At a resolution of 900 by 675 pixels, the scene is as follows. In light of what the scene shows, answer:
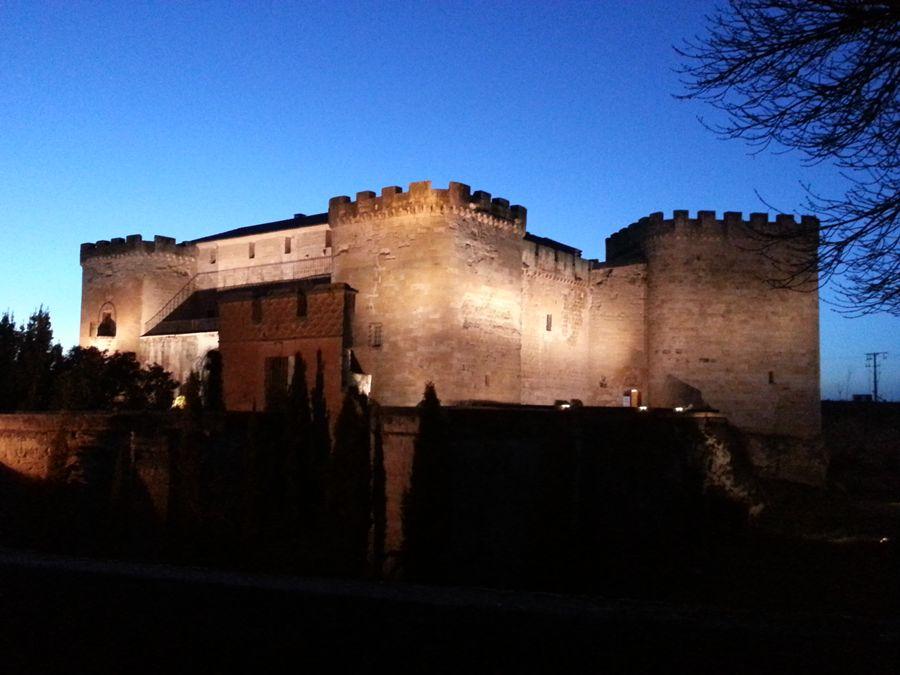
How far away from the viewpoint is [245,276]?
37.4 meters

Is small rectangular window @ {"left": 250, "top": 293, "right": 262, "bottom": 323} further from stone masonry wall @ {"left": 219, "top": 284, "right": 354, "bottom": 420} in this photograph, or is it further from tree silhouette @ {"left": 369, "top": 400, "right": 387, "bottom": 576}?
tree silhouette @ {"left": 369, "top": 400, "right": 387, "bottom": 576}

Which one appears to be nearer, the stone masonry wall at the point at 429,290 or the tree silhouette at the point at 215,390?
the tree silhouette at the point at 215,390

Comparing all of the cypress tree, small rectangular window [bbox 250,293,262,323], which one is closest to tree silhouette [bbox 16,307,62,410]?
the cypress tree

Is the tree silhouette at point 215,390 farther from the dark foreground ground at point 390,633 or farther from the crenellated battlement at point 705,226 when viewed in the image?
the crenellated battlement at point 705,226

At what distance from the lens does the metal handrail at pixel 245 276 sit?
3481 centimetres

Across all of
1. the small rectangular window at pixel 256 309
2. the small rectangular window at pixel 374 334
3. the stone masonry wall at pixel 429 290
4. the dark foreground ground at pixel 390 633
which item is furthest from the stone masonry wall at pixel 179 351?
the dark foreground ground at pixel 390 633

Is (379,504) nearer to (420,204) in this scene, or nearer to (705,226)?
(420,204)

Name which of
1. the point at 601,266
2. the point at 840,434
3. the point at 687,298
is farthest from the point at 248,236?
the point at 840,434

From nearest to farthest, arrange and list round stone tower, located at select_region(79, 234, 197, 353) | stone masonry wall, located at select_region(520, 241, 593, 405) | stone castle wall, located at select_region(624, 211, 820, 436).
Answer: stone castle wall, located at select_region(624, 211, 820, 436)
stone masonry wall, located at select_region(520, 241, 593, 405)
round stone tower, located at select_region(79, 234, 197, 353)

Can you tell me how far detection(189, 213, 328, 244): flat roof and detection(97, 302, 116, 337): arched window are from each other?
4645 millimetres

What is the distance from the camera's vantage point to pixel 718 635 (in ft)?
28.3

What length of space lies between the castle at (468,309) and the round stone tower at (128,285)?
0.26 feet

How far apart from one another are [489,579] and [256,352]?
385 inches

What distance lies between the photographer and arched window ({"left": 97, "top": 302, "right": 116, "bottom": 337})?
39219 mm
